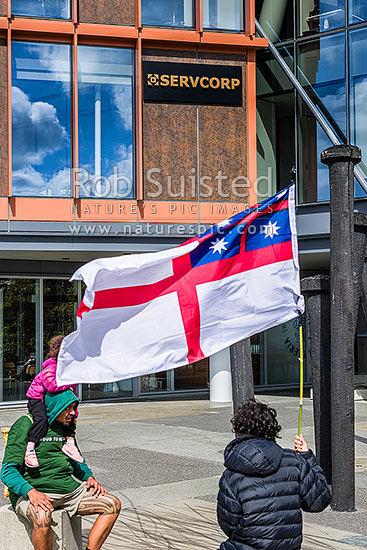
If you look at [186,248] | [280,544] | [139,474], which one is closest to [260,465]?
[280,544]

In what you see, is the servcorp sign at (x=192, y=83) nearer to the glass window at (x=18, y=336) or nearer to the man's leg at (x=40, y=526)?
the glass window at (x=18, y=336)

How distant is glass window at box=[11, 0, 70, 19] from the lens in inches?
753

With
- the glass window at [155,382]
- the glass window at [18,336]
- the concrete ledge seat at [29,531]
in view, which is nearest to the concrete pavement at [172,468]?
the glass window at [18,336]

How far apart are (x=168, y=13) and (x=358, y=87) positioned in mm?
4875

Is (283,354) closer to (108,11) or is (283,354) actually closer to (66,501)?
(108,11)

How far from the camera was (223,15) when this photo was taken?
20.9 metres

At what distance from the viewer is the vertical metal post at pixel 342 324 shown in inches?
320

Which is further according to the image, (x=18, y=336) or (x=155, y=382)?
(x=155, y=382)

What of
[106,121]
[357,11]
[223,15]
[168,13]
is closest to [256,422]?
[106,121]

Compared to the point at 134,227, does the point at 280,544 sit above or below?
below

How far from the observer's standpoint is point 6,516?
5859 millimetres

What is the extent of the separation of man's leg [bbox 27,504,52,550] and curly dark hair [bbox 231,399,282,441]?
1.75m

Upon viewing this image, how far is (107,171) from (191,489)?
11.4 metres

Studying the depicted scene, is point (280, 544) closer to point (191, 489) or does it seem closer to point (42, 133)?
point (191, 489)
